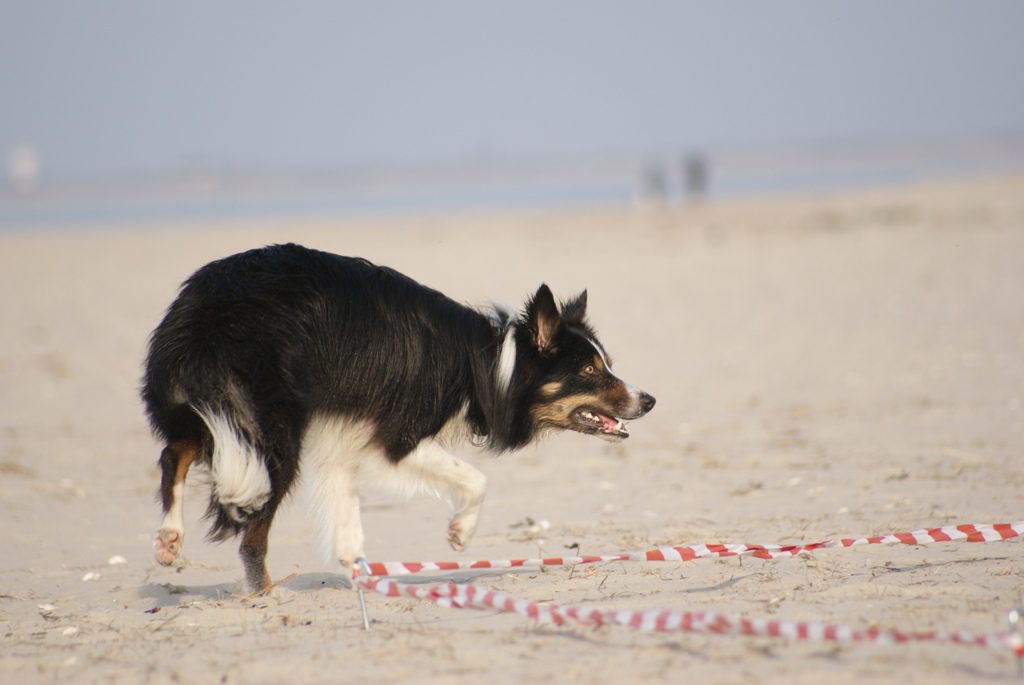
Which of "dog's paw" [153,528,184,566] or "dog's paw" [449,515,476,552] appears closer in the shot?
"dog's paw" [153,528,184,566]

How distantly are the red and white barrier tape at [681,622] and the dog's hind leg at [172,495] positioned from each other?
86 centimetres

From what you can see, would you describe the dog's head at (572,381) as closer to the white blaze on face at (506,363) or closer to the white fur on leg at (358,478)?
the white blaze on face at (506,363)

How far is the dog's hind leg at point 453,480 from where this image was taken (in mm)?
5797

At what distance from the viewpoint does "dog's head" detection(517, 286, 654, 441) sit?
609cm

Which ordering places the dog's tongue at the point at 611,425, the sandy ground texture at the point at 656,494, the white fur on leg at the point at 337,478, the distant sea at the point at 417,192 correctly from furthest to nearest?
the distant sea at the point at 417,192 → the dog's tongue at the point at 611,425 → the white fur on leg at the point at 337,478 → the sandy ground texture at the point at 656,494

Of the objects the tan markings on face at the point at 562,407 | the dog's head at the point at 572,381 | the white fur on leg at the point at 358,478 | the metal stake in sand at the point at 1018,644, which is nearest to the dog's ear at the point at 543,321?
the dog's head at the point at 572,381

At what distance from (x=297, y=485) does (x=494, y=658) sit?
5.17 feet

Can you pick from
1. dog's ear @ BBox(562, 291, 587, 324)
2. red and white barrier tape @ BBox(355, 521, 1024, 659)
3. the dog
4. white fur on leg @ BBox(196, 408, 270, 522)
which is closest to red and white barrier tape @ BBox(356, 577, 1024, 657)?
red and white barrier tape @ BBox(355, 521, 1024, 659)

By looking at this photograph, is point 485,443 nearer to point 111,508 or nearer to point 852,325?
point 111,508

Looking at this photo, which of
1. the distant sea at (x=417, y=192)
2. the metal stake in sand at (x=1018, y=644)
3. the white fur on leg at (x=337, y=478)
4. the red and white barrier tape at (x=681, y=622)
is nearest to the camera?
the metal stake in sand at (x=1018, y=644)

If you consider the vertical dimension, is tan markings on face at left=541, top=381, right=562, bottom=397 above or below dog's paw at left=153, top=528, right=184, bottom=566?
above

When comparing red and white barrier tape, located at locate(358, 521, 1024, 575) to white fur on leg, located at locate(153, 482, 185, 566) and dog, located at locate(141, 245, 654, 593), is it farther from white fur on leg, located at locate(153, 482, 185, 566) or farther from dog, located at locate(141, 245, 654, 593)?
white fur on leg, located at locate(153, 482, 185, 566)

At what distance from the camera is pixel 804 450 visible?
859 centimetres

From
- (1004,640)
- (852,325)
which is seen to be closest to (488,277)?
(852,325)
